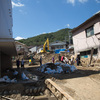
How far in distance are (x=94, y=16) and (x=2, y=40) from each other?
10678 millimetres

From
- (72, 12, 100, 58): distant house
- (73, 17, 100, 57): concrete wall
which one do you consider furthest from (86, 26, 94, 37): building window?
(73, 17, 100, 57): concrete wall

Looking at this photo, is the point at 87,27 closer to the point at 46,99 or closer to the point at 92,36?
the point at 92,36

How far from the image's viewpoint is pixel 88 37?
1398 cm

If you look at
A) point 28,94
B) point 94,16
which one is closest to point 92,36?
point 94,16

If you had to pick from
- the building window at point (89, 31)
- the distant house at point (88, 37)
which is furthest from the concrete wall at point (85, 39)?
the building window at point (89, 31)

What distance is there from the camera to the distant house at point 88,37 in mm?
12211

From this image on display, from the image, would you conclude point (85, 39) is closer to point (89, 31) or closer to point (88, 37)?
point (88, 37)

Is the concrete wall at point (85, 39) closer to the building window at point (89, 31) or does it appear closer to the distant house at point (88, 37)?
the distant house at point (88, 37)

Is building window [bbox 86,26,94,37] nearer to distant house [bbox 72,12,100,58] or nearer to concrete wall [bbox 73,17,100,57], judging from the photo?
distant house [bbox 72,12,100,58]

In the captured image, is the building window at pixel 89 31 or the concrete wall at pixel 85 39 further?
the building window at pixel 89 31

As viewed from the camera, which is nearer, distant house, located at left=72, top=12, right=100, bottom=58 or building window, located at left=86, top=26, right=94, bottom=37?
distant house, located at left=72, top=12, right=100, bottom=58

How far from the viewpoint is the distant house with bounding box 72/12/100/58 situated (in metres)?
12.2

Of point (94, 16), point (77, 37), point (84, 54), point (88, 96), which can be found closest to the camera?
point (88, 96)

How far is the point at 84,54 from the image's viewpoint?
15.4m
